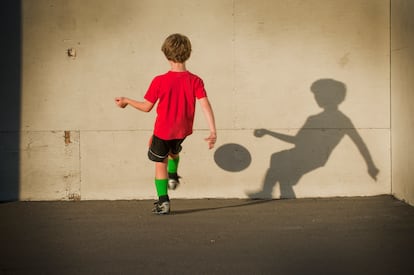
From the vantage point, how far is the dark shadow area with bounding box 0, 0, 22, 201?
7.70 meters

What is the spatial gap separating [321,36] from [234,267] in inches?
146

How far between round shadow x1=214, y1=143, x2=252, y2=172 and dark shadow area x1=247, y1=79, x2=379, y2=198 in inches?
10.3

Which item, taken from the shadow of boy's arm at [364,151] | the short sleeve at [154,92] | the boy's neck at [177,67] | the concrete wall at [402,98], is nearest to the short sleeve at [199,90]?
the boy's neck at [177,67]

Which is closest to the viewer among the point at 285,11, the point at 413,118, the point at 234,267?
the point at 234,267

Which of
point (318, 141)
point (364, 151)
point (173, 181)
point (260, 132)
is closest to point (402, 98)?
point (364, 151)

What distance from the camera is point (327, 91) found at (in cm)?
776

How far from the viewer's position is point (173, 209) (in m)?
7.20

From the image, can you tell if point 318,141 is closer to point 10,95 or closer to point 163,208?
point 163,208

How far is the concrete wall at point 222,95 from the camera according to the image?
7.71 m

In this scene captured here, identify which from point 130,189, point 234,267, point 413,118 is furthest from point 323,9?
point 234,267

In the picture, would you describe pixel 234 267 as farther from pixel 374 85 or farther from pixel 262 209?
pixel 374 85

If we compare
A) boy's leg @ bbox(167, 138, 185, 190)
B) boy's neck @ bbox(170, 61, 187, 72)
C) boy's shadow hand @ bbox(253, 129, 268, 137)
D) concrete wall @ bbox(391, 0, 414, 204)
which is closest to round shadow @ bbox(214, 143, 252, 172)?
boy's shadow hand @ bbox(253, 129, 268, 137)

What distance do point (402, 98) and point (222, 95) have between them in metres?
1.79

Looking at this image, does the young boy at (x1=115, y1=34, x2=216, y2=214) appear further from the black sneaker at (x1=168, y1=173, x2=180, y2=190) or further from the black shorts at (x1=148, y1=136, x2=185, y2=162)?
the black sneaker at (x1=168, y1=173, x2=180, y2=190)
